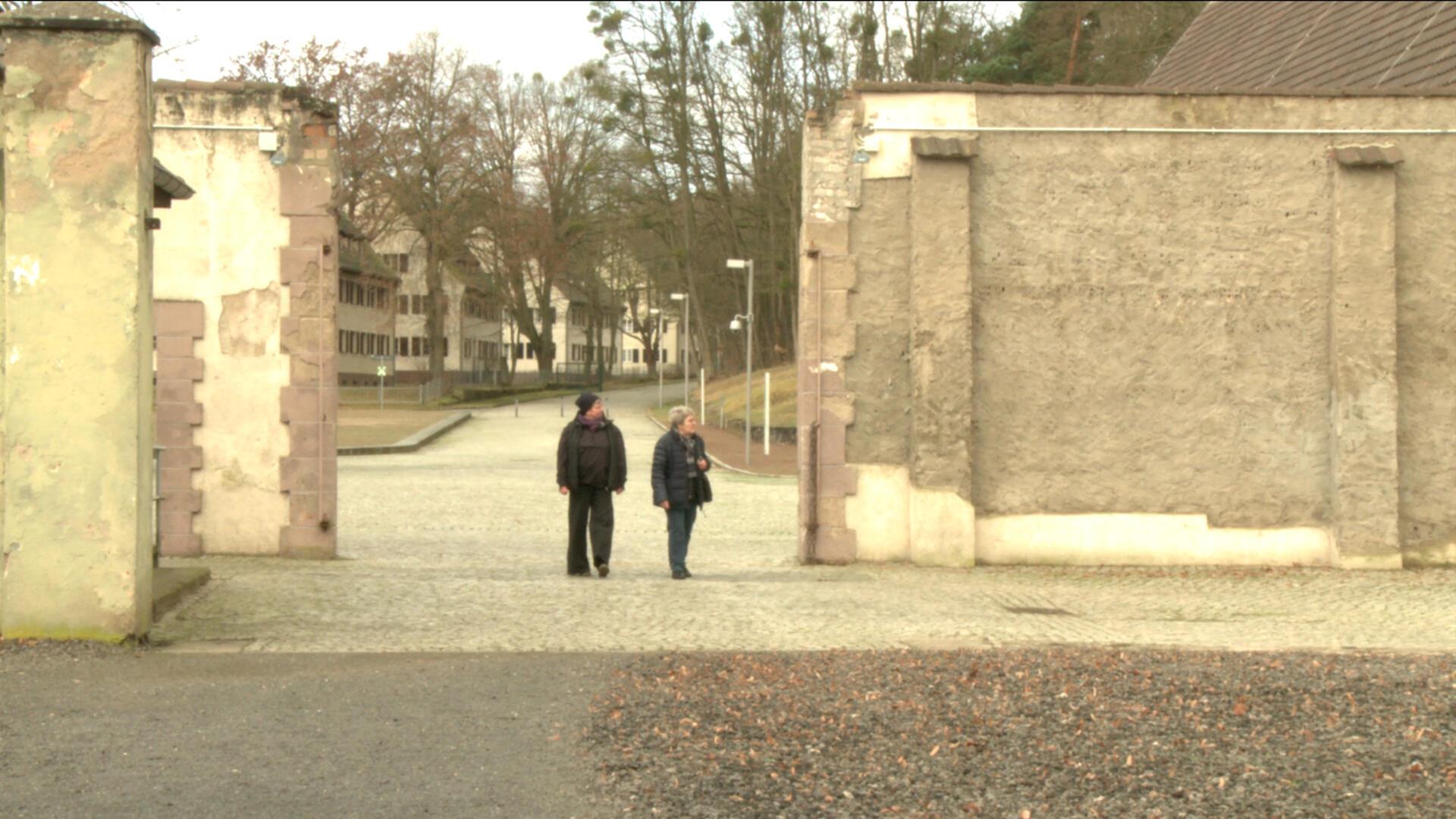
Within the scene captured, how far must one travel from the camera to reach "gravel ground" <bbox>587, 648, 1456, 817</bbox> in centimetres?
594

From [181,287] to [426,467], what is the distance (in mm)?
16304

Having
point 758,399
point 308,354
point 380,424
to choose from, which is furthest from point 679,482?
point 758,399

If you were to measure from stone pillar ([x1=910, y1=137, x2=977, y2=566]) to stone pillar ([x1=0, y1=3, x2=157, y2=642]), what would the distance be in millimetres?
7311

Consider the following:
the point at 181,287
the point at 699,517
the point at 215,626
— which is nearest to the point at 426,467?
the point at 699,517

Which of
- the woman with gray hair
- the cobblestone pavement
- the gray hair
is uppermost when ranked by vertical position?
the gray hair

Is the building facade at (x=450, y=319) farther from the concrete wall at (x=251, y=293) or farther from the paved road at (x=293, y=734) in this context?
the paved road at (x=293, y=734)

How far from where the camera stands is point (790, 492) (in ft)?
91.2

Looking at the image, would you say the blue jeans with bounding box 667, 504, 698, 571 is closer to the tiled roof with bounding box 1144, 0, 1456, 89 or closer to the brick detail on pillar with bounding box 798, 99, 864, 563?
the brick detail on pillar with bounding box 798, 99, 864, 563

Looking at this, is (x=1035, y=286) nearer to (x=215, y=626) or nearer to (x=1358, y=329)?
(x=1358, y=329)

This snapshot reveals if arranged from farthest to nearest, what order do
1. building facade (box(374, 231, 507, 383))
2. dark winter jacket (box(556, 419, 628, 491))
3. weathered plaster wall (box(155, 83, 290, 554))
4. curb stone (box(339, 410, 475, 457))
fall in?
building facade (box(374, 231, 507, 383))
curb stone (box(339, 410, 475, 457))
weathered plaster wall (box(155, 83, 290, 554))
dark winter jacket (box(556, 419, 628, 491))

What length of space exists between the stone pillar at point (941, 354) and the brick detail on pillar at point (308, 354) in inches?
214

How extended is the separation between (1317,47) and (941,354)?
10603mm

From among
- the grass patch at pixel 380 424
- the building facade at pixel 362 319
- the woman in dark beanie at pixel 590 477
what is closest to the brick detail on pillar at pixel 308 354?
the woman in dark beanie at pixel 590 477

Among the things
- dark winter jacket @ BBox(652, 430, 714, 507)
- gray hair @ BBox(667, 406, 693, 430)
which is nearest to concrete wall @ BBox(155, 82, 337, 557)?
dark winter jacket @ BBox(652, 430, 714, 507)
